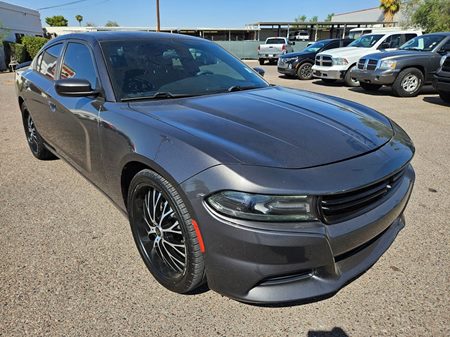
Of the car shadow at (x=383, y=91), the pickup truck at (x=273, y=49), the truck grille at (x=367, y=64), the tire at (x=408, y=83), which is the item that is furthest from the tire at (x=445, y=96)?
the pickup truck at (x=273, y=49)

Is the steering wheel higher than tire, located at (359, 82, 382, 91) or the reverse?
higher

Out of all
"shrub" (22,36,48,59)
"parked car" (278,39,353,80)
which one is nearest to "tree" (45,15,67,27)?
"shrub" (22,36,48,59)

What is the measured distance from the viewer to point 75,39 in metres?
3.40

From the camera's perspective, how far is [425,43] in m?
10.5

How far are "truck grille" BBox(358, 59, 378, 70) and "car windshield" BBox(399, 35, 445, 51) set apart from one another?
4.47 ft

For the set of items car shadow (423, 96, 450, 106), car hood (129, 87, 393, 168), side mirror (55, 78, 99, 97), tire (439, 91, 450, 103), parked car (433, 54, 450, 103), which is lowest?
car shadow (423, 96, 450, 106)

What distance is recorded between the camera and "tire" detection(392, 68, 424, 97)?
991 centimetres

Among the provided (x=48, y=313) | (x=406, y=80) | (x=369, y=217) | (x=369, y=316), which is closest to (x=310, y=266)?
(x=369, y=217)

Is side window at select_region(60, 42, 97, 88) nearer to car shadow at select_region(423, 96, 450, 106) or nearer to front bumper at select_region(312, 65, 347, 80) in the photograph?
car shadow at select_region(423, 96, 450, 106)

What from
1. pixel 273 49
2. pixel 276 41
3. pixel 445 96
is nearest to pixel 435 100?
pixel 445 96

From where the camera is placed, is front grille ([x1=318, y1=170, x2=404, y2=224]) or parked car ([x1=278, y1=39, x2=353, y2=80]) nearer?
front grille ([x1=318, y1=170, x2=404, y2=224])

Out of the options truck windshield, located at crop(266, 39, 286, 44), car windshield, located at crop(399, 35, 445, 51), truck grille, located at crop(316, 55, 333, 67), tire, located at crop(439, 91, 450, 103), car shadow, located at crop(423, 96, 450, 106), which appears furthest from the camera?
truck windshield, located at crop(266, 39, 286, 44)

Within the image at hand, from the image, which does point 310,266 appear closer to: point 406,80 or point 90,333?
point 90,333

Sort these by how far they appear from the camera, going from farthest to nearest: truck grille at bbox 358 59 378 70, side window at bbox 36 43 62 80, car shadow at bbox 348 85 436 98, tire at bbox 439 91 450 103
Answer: car shadow at bbox 348 85 436 98 → truck grille at bbox 358 59 378 70 → tire at bbox 439 91 450 103 → side window at bbox 36 43 62 80
